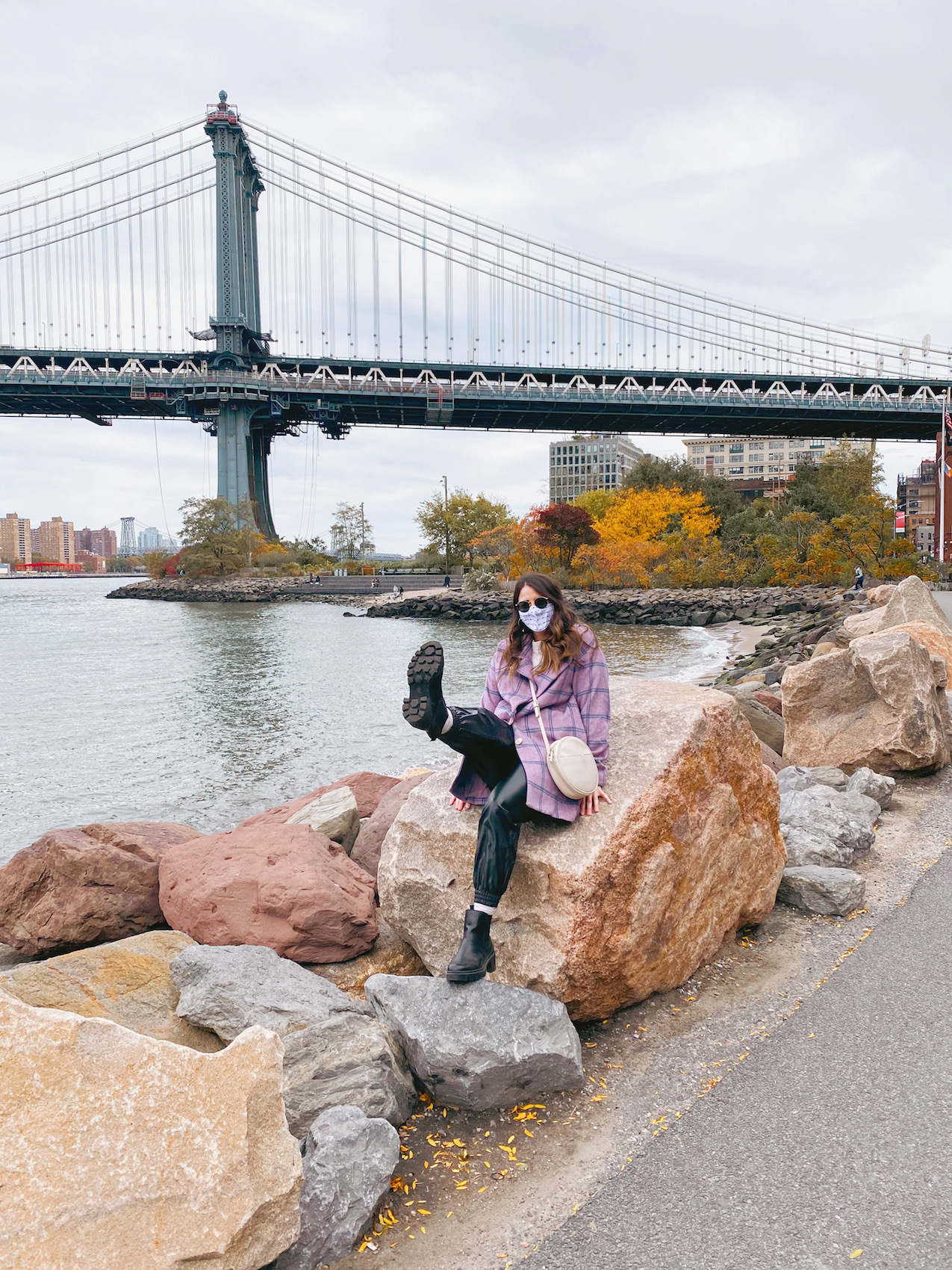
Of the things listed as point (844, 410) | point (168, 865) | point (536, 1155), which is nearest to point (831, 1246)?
point (536, 1155)

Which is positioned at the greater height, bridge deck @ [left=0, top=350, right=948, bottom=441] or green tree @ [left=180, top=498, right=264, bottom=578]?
bridge deck @ [left=0, top=350, right=948, bottom=441]

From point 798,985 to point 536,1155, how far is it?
1.46 meters

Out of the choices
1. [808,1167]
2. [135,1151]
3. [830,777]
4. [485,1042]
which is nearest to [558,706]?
[485,1042]

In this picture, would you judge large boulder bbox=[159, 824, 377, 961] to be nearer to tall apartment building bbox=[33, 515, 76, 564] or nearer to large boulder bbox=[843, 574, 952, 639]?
large boulder bbox=[843, 574, 952, 639]

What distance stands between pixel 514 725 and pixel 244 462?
6524 cm

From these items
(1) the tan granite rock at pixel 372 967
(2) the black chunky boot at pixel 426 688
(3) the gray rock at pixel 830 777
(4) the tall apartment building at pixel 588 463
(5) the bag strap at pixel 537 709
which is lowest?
(1) the tan granite rock at pixel 372 967

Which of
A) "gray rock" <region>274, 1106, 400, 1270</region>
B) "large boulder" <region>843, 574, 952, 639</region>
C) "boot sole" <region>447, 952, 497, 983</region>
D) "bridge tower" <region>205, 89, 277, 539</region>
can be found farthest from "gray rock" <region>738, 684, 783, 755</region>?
"bridge tower" <region>205, 89, 277, 539</region>

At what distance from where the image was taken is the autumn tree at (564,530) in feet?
154

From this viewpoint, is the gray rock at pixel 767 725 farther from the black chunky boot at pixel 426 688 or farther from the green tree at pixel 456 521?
the green tree at pixel 456 521

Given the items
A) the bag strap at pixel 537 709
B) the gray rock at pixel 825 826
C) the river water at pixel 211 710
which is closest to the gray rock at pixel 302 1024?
the bag strap at pixel 537 709

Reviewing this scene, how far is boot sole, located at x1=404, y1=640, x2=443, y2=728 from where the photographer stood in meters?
3.02

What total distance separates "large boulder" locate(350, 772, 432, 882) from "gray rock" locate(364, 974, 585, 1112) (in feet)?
6.48

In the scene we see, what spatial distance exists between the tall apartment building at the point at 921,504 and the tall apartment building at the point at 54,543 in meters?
158

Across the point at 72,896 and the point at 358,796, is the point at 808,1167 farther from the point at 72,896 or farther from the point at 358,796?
the point at 358,796
